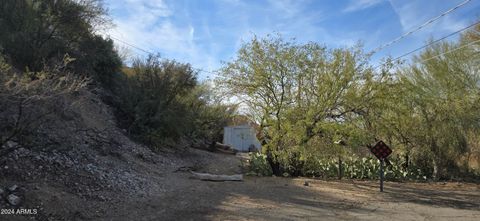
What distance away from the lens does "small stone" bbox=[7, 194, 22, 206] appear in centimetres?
673

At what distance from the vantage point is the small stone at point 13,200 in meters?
6.73

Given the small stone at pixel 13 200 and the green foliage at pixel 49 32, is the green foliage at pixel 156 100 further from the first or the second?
the small stone at pixel 13 200

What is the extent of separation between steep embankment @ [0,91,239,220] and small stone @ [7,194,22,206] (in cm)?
1

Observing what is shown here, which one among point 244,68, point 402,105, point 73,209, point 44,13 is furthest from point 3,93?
point 402,105

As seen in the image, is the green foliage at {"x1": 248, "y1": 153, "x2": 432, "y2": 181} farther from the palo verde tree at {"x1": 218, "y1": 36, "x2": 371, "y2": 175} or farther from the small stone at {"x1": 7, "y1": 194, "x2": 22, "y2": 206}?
the small stone at {"x1": 7, "y1": 194, "x2": 22, "y2": 206}

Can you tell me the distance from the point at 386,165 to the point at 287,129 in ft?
23.8

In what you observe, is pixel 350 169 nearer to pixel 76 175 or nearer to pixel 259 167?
pixel 259 167

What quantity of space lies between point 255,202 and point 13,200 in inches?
224

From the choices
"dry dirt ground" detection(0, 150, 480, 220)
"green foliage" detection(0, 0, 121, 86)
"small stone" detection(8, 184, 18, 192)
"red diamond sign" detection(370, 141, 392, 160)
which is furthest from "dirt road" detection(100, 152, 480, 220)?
"green foliage" detection(0, 0, 121, 86)

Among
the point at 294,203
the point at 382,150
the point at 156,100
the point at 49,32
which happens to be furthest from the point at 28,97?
the point at 156,100

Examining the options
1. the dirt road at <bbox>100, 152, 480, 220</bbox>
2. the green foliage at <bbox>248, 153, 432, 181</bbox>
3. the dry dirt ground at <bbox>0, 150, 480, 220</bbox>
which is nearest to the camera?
the dry dirt ground at <bbox>0, 150, 480, 220</bbox>

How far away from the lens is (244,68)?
16938 millimetres

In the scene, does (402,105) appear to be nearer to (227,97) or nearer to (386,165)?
(386,165)

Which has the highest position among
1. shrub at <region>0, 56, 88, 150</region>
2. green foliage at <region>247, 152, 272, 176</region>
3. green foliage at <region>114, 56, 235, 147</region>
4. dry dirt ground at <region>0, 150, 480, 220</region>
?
green foliage at <region>114, 56, 235, 147</region>
